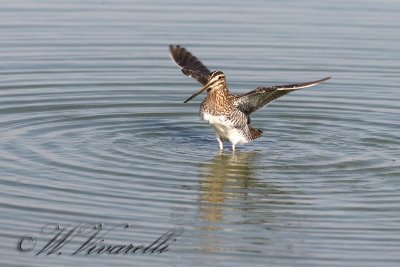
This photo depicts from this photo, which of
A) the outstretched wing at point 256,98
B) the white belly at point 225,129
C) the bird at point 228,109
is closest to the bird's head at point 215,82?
the bird at point 228,109

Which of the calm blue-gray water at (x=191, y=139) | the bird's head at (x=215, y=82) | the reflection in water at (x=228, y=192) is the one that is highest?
the bird's head at (x=215, y=82)

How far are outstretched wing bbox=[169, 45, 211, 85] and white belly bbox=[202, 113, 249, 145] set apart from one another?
A: 886 mm

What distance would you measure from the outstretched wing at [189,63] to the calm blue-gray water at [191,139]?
880mm

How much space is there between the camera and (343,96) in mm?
18844

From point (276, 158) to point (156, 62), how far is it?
18.3ft

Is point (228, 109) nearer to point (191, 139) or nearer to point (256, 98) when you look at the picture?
point (256, 98)

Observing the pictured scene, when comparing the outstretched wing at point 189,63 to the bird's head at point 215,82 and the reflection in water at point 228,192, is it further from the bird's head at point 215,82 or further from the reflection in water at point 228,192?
the reflection in water at point 228,192

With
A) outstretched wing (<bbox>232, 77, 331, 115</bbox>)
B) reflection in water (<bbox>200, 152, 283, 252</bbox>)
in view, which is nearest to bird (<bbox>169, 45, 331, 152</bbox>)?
outstretched wing (<bbox>232, 77, 331, 115</bbox>)

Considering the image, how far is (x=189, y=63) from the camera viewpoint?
57.2 ft

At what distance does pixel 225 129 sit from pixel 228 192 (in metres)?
2.25

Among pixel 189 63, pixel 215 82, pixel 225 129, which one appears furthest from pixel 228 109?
pixel 189 63

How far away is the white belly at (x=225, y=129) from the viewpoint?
1598 cm

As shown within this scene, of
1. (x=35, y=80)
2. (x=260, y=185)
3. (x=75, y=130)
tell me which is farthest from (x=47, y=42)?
(x=260, y=185)

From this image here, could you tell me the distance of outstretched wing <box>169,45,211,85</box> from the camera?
1683 centimetres
